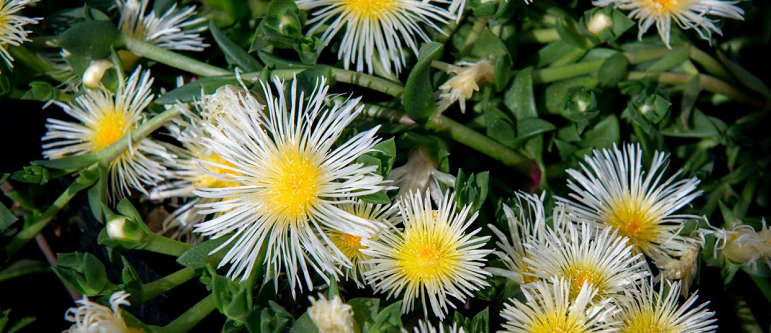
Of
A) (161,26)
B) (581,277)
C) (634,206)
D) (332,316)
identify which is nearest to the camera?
(332,316)

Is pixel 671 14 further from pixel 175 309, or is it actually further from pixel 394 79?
pixel 175 309

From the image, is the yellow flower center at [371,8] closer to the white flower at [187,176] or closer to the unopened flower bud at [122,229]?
the white flower at [187,176]

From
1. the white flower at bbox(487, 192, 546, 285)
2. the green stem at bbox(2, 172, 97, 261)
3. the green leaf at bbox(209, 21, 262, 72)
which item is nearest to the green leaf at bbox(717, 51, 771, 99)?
the white flower at bbox(487, 192, 546, 285)

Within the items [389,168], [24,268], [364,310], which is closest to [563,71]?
[389,168]

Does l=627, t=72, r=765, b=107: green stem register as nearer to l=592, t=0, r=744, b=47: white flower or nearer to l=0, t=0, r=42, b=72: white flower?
l=592, t=0, r=744, b=47: white flower

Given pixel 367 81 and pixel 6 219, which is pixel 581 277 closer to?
pixel 367 81

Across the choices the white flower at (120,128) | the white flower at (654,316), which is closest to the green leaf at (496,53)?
the white flower at (654,316)

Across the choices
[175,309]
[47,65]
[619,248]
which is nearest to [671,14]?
[619,248]
